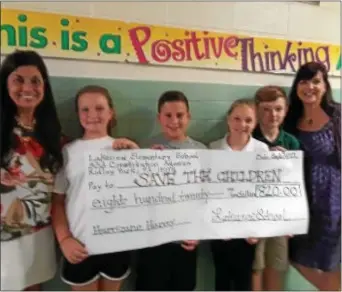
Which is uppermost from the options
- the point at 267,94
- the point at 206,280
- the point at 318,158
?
the point at 267,94

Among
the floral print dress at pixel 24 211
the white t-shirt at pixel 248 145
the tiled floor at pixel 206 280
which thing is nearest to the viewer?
the floral print dress at pixel 24 211

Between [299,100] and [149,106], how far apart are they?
1.64 ft

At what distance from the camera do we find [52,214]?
124cm

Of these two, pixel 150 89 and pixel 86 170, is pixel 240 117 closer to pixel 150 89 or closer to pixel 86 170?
pixel 150 89

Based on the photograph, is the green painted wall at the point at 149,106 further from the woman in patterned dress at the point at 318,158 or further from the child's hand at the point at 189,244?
the woman in patterned dress at the point at 318,158

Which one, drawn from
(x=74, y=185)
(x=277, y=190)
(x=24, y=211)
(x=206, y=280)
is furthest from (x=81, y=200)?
(x=277, y=190)

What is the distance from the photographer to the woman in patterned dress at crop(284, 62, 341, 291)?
1.48 m

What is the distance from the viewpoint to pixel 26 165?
1.20 m

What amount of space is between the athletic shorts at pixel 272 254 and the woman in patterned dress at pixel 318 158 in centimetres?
4

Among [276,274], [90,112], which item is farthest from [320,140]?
[90,112]

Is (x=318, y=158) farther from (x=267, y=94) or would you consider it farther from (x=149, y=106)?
(x=149, y=106)

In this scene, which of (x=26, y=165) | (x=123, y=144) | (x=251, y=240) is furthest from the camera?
(x=251, y=240)

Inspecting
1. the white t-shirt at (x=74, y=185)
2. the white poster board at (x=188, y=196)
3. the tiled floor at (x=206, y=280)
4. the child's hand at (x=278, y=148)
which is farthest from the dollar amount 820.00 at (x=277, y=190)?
the white t-shirt at (x=74, y=185)

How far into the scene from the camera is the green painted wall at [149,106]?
1.27 metres
